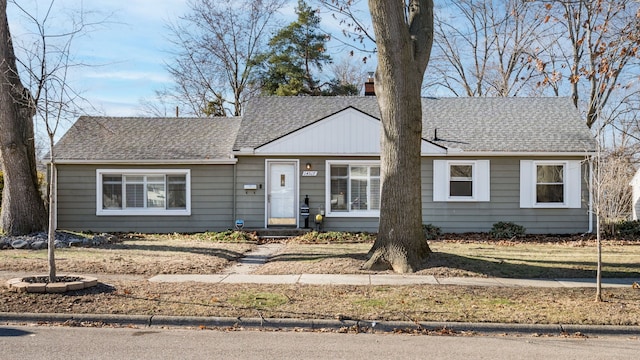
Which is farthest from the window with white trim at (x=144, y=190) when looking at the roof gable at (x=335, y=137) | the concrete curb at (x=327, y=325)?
the concrete curb at (x=327, y=325)

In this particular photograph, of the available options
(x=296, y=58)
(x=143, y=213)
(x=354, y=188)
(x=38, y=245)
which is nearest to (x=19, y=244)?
(x=38, y=245)

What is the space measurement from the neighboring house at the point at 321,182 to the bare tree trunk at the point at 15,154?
3461 mm

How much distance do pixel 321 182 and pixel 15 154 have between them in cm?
940

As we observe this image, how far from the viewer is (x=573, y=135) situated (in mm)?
21297

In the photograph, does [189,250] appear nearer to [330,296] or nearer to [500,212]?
[330,296]

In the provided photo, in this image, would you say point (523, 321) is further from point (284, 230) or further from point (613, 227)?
point (613, 227)

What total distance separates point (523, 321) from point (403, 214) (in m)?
4.16

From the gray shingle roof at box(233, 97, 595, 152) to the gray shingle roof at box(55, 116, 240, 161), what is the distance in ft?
4.21

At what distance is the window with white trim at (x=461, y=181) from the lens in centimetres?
2048

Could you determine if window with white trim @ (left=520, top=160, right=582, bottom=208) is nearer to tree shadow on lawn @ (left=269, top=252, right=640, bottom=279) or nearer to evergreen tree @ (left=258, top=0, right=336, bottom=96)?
tree shadow on lawn @ (left=269, top=252, right=640, bottom=279)

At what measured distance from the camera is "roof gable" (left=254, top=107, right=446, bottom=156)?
795 inches

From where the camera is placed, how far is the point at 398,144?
12023 millimetres

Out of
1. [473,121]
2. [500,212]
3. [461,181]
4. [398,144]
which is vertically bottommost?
[500,212]

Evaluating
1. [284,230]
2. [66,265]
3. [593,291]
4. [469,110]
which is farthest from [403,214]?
[469,110]
